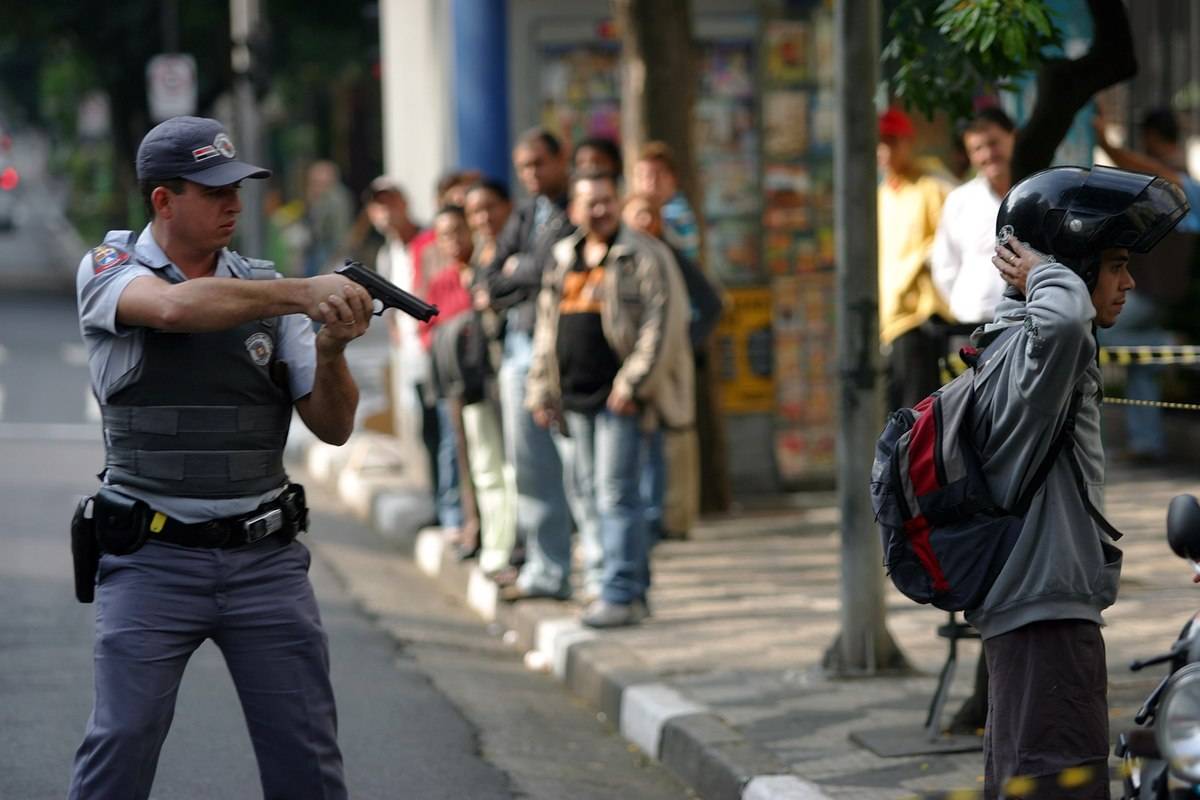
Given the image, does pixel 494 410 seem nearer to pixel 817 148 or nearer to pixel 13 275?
pixel 817 148

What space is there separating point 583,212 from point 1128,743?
4921 millimetres

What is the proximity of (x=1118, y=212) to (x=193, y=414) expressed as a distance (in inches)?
77.6

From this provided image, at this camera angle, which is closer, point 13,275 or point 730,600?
point 730,600

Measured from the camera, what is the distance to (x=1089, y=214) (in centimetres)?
408

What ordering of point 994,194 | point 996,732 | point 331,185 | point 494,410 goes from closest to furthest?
point 996,732 → point 994,194 → point 494,410 → point 331,185

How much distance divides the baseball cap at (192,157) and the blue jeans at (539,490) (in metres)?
4.44

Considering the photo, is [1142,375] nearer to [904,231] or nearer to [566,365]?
[904,231]

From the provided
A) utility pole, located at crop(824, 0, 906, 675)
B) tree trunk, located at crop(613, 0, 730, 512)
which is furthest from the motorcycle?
tree trunk, located at crop(613, 0, 730, 512)

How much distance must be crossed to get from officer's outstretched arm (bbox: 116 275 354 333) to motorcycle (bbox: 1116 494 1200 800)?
1.71m

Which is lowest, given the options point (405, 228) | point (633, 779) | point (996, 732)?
point (633, 779)

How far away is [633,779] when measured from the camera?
253 inches

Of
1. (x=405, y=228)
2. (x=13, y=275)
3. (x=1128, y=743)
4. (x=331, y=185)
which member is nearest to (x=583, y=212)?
(x=405, y=228)

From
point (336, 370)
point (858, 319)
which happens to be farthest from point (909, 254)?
point (336, 370)

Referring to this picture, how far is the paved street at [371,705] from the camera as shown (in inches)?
245
